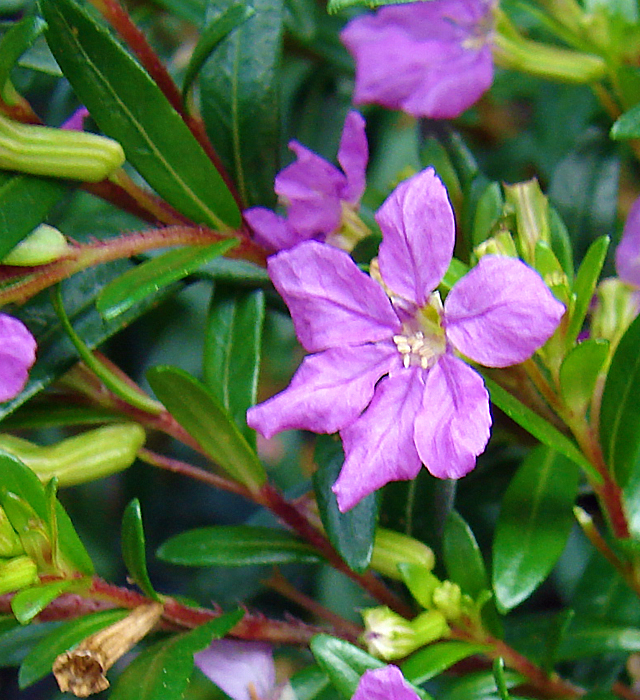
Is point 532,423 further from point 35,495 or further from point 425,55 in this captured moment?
point 425,55

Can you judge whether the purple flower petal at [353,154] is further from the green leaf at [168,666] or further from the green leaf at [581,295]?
the green leaf at [168,666]

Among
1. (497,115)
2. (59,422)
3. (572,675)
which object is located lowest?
(572,675)

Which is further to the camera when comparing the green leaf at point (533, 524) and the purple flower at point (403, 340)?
the green leaf at point (533, 524)

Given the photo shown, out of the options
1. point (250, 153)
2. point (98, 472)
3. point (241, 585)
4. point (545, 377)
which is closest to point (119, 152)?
point (250, 153)

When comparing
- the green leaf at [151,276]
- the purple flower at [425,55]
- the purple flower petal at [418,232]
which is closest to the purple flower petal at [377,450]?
the purple flower petal at [418,232]

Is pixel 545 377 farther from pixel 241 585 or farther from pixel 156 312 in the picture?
pixel 156 312

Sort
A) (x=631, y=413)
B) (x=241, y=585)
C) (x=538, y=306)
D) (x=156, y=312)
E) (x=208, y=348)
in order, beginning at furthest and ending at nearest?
(x=156, y=312), (x=241, y=585), (x=208, y=348), (x=631, y=413), (x=538, y=306)
